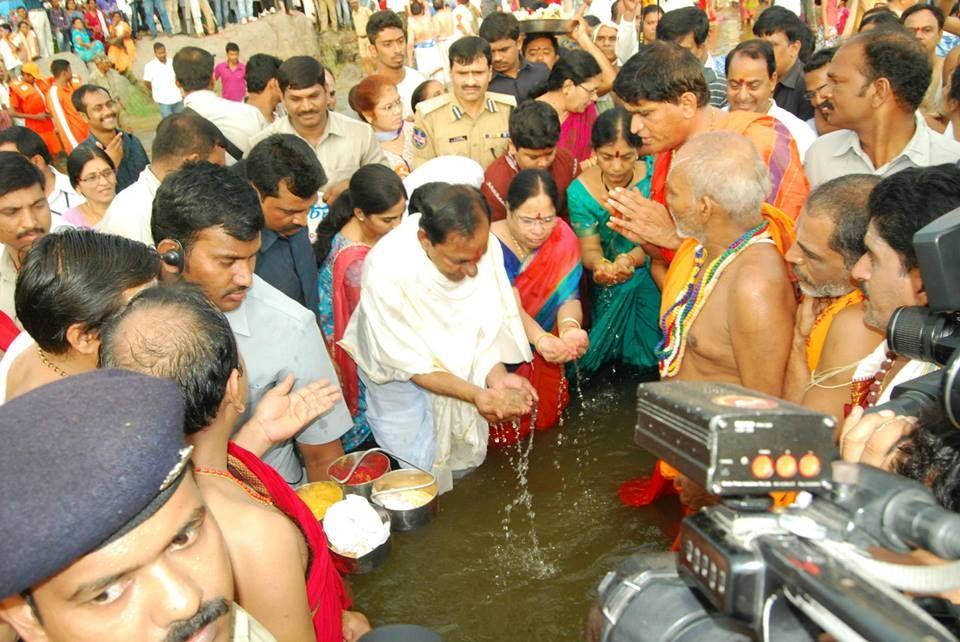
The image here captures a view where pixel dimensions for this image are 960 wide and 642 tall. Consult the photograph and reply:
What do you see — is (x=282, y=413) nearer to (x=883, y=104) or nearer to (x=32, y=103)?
(x=883, y=104)

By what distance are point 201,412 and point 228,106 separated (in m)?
4.38

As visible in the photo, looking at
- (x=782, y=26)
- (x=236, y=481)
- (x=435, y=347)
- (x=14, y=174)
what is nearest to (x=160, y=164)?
(x=14, y=174)

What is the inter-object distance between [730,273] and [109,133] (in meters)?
5.23

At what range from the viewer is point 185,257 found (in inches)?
106

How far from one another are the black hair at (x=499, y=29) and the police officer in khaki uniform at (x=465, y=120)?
0.96 metres

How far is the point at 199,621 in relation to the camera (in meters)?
1.22

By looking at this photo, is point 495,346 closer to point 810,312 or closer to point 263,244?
point 263,244

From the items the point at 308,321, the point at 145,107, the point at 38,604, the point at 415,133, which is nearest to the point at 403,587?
the point at 308,321

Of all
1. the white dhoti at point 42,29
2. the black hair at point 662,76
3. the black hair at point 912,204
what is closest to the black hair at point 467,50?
the black hair at point 662,76

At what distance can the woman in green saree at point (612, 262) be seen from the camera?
457cm

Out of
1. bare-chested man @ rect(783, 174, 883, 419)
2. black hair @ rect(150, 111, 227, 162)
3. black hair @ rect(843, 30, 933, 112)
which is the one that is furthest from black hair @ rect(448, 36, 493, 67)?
bare-chested man @ rect(783, 174, 883, 419)

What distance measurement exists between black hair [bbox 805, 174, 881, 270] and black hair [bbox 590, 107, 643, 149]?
205 centimetres

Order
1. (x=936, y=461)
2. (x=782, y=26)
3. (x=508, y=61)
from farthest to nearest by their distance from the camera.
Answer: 1. (x=508, y=61)
2. (x=782, y=26)
3. (x=936, y=461)

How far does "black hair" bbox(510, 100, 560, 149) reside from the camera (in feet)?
15.2
